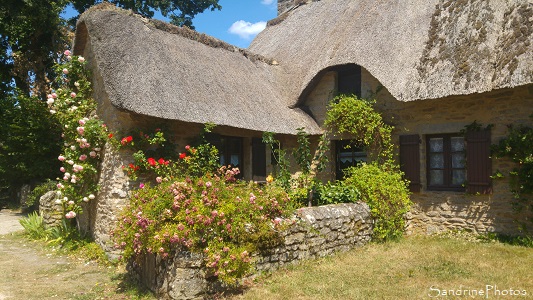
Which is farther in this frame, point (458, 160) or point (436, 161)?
point (436, 161)

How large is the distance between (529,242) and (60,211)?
8.84 m

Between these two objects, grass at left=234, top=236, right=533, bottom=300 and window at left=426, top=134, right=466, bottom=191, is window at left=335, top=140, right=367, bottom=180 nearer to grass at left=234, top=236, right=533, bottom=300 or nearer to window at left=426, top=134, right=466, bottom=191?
window at left=426, top=134, right=466, bottom=191

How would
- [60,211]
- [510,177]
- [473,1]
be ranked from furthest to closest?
[60,211] < [473,1] < [510,177]

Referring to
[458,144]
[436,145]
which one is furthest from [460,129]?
Answer: [436,145]

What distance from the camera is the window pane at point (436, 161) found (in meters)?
7.21

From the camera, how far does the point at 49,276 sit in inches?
208

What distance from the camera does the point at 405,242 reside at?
6.47m

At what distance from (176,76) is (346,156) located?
422 cm

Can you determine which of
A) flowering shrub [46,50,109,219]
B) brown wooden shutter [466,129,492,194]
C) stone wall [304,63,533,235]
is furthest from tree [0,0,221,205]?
brown wooden shutter [466,129,492,194]

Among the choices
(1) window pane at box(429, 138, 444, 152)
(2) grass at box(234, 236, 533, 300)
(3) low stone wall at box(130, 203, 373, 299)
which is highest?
(1) window pane at box(429, 138, 444, 152)

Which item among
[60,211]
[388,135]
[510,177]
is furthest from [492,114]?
[60,211]

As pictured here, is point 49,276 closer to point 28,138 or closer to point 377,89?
point 28,138

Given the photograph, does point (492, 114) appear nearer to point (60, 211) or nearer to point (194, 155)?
point (194, 155)

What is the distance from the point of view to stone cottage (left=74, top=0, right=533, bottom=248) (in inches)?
240
